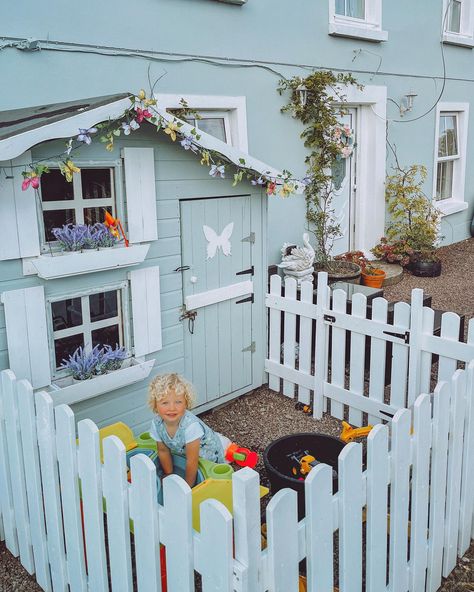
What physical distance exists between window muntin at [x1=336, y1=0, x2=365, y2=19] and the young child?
7.33 meters

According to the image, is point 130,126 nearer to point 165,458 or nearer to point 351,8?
point 165,458

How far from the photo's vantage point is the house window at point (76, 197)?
11.7ft

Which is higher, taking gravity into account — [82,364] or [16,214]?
[16,214]

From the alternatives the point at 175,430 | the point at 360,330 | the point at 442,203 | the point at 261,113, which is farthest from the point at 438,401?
the point at 442,203

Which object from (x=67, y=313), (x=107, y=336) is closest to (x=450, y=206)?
(x=107, y=336)

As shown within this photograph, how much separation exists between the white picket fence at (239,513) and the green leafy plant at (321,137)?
5.38 m

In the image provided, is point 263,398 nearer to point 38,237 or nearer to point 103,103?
point 38,237

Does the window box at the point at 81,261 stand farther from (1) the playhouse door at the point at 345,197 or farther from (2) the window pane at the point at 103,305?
(1) the playhouse door at the point at 345,197

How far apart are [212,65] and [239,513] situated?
5.69 metres

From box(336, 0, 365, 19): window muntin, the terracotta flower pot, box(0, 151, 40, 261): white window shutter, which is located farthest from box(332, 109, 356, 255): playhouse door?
box(0, 151, 40, 261): white window shutter

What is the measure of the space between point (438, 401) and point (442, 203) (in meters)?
9.25

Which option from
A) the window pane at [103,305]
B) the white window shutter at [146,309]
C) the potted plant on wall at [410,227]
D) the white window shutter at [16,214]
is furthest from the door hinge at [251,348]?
the potted plant on wall at [410,227]

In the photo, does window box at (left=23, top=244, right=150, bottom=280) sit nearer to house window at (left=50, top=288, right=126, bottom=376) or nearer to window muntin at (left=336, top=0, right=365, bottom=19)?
house window at (left=50, top=288, right=126, bottom=376)

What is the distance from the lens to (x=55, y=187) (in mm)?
3584
